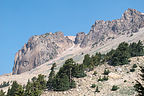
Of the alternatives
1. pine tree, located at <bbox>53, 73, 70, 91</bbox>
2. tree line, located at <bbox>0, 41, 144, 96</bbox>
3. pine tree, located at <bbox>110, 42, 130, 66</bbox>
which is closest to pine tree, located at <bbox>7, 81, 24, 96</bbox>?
tree line, located at <bbox>0, 41, 144, 96</bbox>

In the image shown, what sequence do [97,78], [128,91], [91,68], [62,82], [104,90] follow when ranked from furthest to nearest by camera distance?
[91,68], [97,78], [62,82], [104,90], [128,91]

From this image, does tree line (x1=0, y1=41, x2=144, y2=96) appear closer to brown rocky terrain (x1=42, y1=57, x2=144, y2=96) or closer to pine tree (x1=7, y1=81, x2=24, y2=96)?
pine tree (x1=7, y1=81, x2=24, y2=96)

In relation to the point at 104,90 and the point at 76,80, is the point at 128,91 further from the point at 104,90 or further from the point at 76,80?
the point at 76,80

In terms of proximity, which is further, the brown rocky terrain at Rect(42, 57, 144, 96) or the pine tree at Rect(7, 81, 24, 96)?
the brown rocky terrain at Rect(42, 57, 144, 96)

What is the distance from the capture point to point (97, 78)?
54.4 metres

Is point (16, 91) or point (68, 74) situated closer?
point (16, 91)

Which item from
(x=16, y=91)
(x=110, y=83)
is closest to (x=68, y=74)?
(x=110, y=83)

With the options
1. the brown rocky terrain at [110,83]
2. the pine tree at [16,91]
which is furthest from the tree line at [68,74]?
the brown rocky terrain at [110,83]

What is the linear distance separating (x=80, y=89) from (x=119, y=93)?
10.2 m

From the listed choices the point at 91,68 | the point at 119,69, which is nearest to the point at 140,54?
the point at 119,69

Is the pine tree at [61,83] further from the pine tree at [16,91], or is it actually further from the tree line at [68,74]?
the pine tree at [16,91]

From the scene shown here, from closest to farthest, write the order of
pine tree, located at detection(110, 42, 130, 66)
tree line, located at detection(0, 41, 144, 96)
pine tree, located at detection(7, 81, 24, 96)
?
pine tree, located at detection(7, 81, 24, 96) → tree line, located at detection(0, 41, 144, 96) → pine tree, located at detection(110, 42, 130, 66)

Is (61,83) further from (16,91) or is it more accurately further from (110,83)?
(16,91)

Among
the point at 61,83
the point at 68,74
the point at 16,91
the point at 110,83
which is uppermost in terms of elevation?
the point at 68,74
